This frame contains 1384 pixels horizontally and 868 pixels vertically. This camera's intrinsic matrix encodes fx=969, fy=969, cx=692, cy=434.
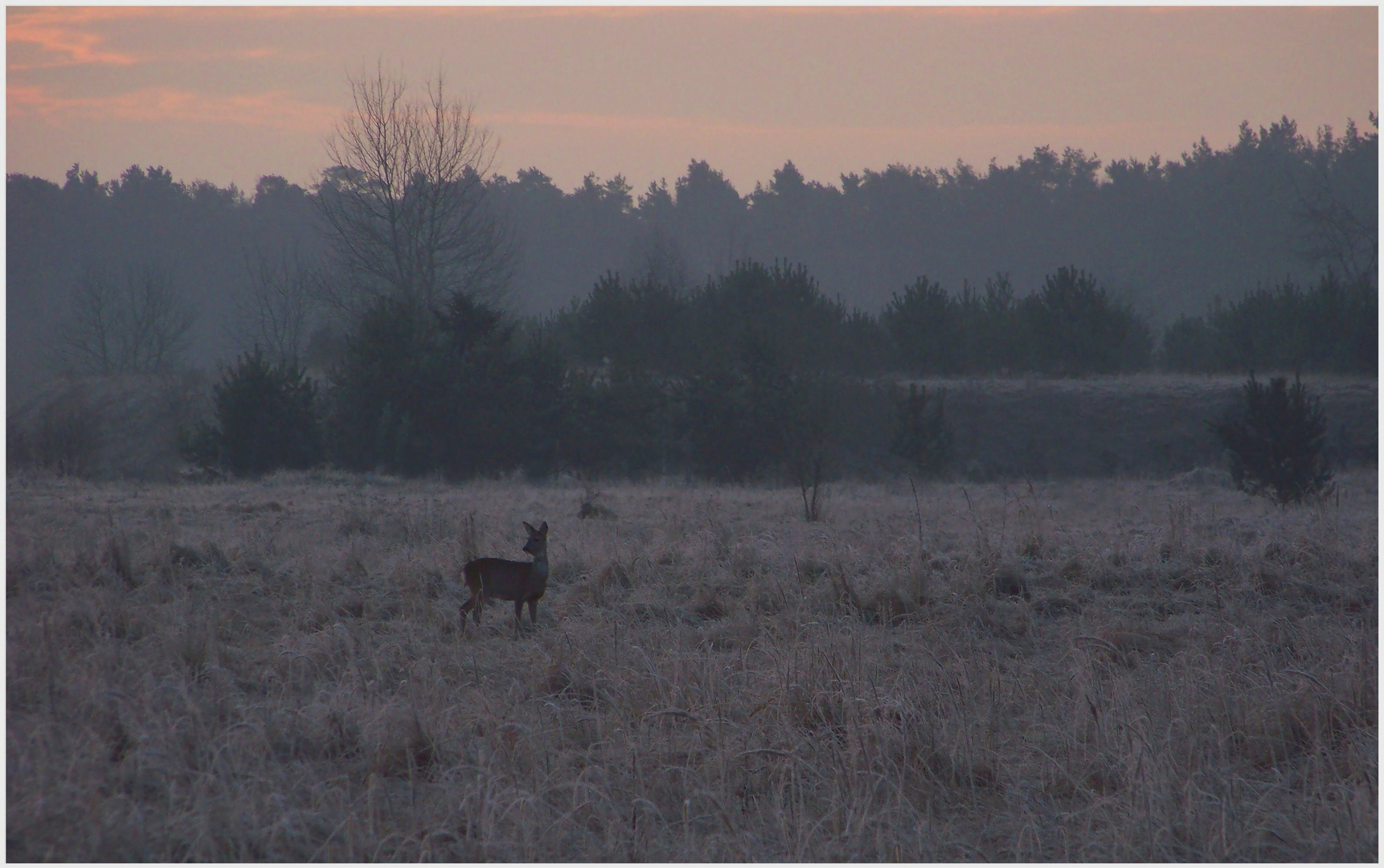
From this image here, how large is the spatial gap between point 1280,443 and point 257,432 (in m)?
19.7

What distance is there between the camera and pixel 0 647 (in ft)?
13.0

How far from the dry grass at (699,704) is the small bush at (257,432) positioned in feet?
42.5

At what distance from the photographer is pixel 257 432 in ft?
69.6

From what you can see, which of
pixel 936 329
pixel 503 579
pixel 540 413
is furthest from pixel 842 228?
pixel 503 579

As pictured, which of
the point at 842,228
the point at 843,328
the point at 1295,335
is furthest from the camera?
the point at 842,228

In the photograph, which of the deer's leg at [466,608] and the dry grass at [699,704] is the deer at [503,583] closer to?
the deer's leg at [466,608]

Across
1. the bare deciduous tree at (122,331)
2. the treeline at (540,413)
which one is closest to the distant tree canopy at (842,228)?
the bare deciduous tree at (122,331)

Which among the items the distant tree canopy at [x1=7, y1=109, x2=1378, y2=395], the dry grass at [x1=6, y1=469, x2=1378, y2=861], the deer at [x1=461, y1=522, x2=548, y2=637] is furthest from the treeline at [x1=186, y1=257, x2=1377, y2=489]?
the distant tree canopy at [x1=7, y1=109, x2=1378, y2=395]

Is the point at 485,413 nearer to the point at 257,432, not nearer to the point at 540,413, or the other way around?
the point at 540,413

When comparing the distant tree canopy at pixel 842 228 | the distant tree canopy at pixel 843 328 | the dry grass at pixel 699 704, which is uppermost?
the distant tree canopy at pixel 842 228

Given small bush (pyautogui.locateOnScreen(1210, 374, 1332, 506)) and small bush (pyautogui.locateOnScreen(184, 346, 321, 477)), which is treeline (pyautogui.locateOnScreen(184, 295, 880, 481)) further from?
small bush (pyautogui.locateOnScreen(1210, 374, 1332, 506))

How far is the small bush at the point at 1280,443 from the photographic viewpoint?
15.1m

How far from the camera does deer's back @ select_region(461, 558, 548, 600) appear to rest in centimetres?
632

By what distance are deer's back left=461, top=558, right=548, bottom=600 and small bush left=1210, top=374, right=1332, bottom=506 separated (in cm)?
1311
